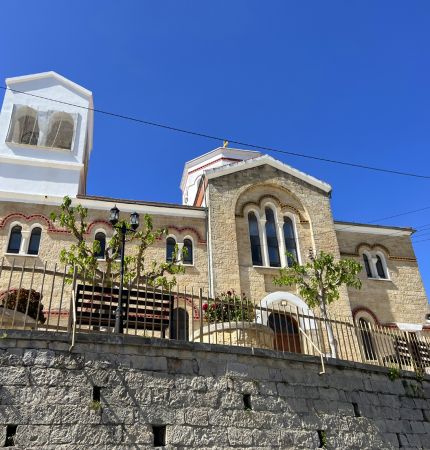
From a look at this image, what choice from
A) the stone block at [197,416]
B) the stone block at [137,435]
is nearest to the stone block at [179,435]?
the stone block at [197,416]

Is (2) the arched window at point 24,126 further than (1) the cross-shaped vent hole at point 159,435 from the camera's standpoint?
Yes

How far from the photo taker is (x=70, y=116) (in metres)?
21.9

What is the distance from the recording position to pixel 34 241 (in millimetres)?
17312

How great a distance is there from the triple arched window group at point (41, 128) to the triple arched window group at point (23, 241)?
489 cm

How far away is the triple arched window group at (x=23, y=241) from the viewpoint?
16938mm

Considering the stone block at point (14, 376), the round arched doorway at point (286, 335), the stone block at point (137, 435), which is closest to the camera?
the stone block at point (14, 376)

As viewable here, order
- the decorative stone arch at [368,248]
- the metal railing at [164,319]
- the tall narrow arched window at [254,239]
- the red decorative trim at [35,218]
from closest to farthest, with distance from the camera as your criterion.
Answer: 1. the metal railing at [164,319]
2. the red decorative trim at [35,218]
3. the tall narrow arched window at [254,239]
4. the decorative stone arch at [368,248]

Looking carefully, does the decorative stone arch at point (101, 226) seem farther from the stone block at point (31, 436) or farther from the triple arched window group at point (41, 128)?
the stone block at point (31, 436)

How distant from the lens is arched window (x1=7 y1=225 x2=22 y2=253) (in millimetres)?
16969

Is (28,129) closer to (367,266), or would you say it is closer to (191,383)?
(367,266)

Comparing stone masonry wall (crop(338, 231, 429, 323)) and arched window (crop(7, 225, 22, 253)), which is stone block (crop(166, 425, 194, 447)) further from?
stone masonry wall (crop(338, 231, 429, 323))

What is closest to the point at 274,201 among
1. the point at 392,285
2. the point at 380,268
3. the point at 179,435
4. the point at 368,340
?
the point at 380,268

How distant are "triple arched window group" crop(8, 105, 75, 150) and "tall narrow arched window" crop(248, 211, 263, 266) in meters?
9.89

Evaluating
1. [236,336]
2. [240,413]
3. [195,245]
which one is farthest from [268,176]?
[240,413]
